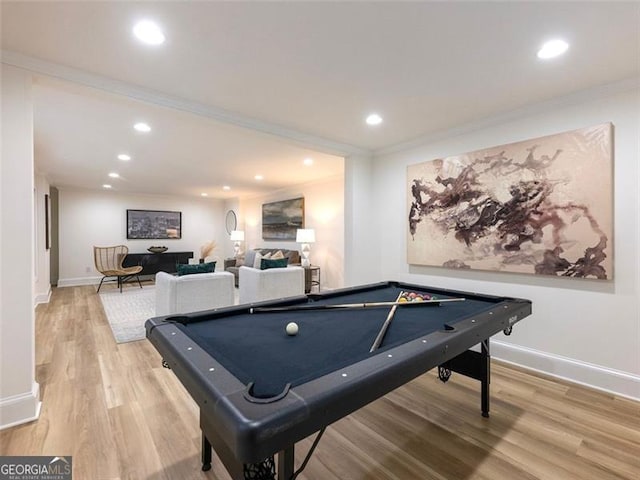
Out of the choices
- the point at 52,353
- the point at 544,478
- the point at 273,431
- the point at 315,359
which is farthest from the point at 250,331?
the point at 52,353

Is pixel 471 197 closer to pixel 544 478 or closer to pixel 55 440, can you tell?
pixel 544 478

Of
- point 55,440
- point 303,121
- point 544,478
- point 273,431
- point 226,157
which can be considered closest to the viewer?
point 273,431

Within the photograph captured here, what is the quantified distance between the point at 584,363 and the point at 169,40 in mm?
3889

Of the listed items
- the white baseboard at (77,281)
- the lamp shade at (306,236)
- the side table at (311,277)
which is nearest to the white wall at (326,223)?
the side table at (311,277)

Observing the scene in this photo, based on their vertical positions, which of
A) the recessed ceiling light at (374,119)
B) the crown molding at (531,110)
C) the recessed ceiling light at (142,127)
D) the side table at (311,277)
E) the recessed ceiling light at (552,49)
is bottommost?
the side table at (311,277)

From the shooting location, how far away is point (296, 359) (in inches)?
50.6

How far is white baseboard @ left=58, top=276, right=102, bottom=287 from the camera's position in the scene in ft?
23.9

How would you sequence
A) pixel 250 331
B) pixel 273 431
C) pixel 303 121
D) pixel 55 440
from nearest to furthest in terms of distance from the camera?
1. pixel 273 431
2. pixel 250 331
3. pixel 55 440
4. pixel 303 121

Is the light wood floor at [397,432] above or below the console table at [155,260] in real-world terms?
below

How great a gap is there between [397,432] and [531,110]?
2914 millimetres

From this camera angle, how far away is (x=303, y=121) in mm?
3170

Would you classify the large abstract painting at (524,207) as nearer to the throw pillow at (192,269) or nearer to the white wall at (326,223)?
the white wall at (326,223)

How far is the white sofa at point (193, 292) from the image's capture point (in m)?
3.78

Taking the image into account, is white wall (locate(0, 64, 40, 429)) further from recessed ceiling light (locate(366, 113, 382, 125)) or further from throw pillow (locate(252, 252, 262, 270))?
throw pillow (locate(252, 252, 262, 270))
